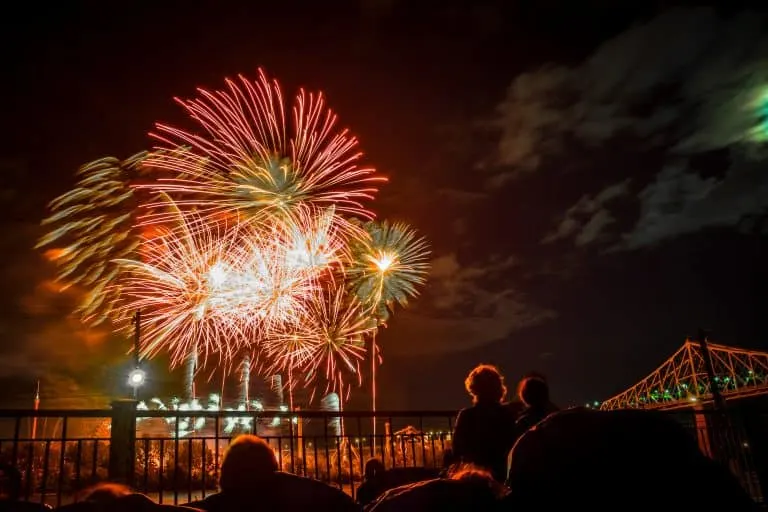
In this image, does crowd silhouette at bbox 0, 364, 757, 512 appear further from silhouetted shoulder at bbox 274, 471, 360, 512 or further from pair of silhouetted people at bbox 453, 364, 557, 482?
pair of silhouetted people at bbox 453, 364, 557, 482

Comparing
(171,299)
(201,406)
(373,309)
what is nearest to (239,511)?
(171,299)

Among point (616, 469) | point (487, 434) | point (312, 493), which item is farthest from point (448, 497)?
point (487, 434)

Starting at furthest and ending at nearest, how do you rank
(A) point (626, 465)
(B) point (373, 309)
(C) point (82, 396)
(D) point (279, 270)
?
(C) point (82, 396), (B) point (373, 309), (D) point (279, 270), (A) point (626, 465)

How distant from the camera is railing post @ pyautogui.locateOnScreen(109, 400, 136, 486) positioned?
237 inches

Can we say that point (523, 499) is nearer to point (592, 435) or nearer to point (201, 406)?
point (592, 435)

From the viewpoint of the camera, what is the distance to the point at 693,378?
311ft

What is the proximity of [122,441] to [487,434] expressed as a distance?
13.2 ft

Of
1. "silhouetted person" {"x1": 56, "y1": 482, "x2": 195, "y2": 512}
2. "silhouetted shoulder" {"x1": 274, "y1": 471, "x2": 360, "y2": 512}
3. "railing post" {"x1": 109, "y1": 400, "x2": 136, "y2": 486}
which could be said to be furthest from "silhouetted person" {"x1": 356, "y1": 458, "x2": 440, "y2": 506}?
"railing post" {"x1": 109, "y1": 400, "x2": 136, "y2": 486}

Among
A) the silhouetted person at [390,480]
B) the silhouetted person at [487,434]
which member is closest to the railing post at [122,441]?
the silhouetted person at [390,480]

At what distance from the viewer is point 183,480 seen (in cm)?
1894

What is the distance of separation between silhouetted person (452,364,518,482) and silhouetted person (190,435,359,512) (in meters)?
1.90

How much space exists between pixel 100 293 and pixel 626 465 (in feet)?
68.1

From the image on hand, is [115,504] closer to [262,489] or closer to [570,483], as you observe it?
[262,489]

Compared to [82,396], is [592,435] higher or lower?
lower
